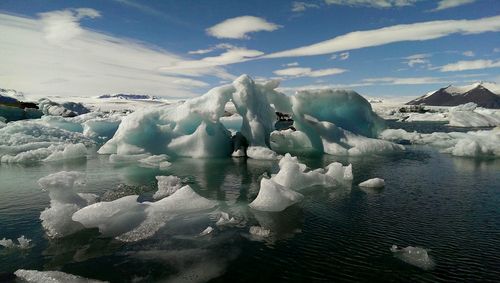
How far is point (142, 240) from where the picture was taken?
1059 cm

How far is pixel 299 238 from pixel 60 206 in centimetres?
732

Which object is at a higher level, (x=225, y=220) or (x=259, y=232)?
(x=225, y=220)

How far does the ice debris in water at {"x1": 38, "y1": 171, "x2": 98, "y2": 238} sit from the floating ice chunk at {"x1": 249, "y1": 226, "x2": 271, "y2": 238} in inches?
202

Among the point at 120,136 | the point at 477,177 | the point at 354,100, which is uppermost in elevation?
the point at 354,100

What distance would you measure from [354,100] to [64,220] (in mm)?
27170

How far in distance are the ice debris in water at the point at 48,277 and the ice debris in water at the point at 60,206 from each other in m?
2.53

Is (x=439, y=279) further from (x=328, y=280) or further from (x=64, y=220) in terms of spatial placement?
(x=64, y=220)

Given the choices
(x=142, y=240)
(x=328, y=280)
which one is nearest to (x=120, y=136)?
(x=142, y=240)

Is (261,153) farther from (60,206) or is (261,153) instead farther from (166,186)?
(60,206)

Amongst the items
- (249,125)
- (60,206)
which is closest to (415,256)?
(60,206)

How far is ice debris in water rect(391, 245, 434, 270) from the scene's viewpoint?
A: 9133 mm

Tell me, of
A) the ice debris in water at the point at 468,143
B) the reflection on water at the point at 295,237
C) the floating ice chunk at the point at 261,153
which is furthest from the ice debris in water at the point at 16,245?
the ice debris in water at the point at 468,143

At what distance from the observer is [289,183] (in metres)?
16.4

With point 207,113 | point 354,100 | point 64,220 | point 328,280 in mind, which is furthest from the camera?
point 354,100
